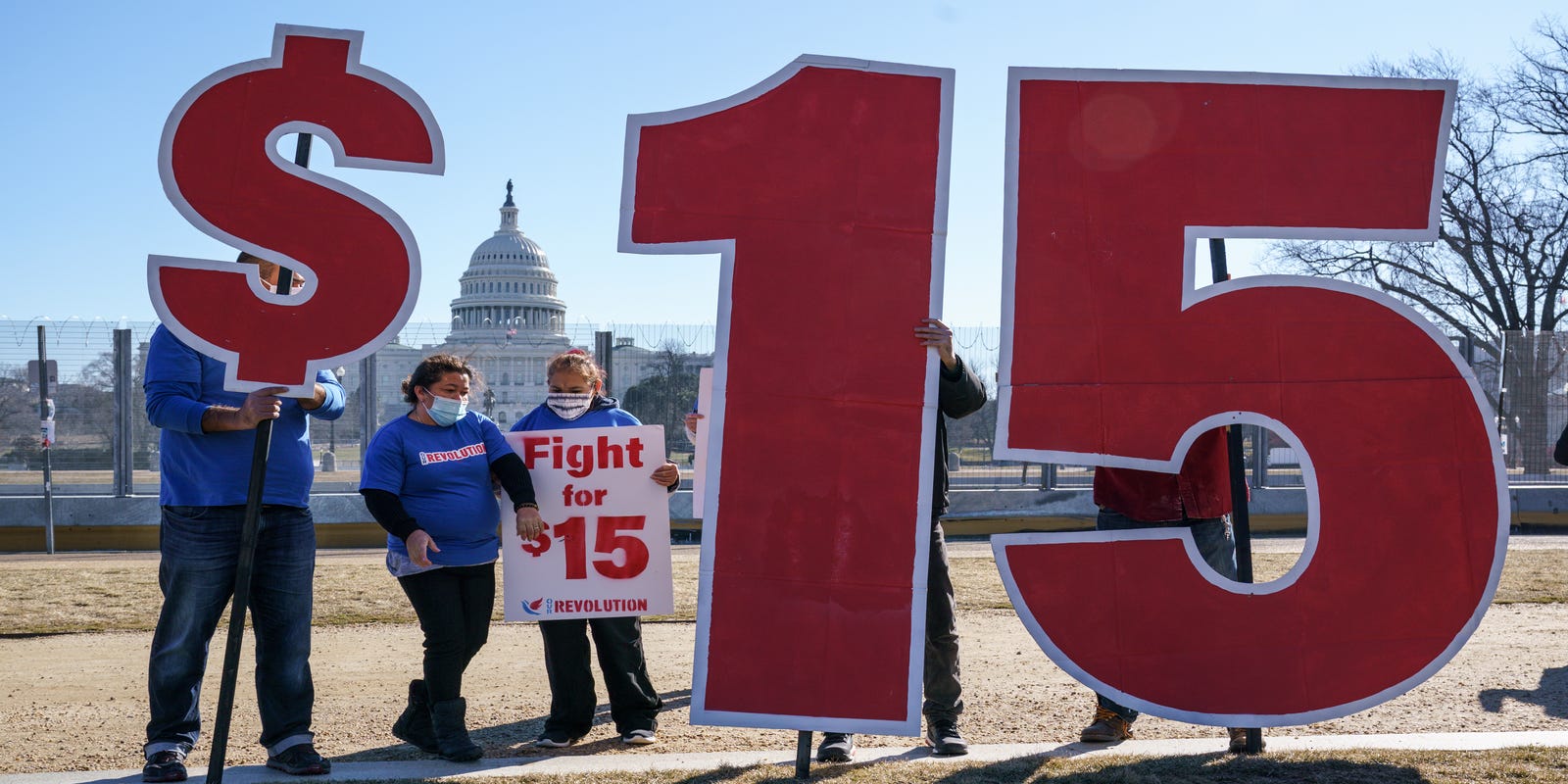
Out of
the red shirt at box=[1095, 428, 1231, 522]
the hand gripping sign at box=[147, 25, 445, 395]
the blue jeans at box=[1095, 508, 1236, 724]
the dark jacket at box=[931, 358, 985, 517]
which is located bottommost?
the blue jeans at box=[1095, 508, 1236, 724]

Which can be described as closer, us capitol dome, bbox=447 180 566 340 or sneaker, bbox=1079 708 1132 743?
sneaker, bbox=1079 708 1132 743

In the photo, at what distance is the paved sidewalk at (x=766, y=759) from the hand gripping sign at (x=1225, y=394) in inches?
16.6

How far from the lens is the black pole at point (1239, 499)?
4883 mm

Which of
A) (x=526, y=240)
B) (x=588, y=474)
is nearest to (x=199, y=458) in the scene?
(x=588, y=474)

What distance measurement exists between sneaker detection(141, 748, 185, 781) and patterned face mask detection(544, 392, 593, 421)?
6.56 ft

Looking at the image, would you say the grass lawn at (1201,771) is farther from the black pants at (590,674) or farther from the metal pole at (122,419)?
the metal pole at (122,419)

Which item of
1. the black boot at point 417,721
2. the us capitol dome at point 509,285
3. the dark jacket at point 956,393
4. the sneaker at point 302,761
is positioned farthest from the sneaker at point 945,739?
the us capitol dome at point 509,285

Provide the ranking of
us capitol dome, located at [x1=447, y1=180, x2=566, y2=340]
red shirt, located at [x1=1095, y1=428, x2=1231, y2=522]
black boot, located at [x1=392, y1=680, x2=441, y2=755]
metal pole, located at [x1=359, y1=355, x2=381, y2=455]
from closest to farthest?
black boot, located at [x1=392, y1=680, x2=441, y2=755], red shirt, located at [x1=1095, y1=428, x2=1231, y2=522], metal pole, located at [x1=359, y1=355, x2=381, y2=455], us capitol dome, located at [x1=447, y1=180, x2=566, y2=340]

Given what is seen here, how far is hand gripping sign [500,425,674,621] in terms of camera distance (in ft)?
18.0

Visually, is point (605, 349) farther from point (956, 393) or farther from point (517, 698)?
point (956, 393)

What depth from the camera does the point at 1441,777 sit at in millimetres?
4609

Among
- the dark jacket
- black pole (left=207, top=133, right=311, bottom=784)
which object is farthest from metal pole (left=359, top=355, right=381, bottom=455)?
the dark jacket

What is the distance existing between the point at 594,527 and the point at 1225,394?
2.69 m

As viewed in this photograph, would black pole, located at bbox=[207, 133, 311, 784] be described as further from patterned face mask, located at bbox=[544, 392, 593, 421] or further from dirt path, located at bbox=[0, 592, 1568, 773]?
patterned face mask, located at bbox=[544, 392, 593, 421]
